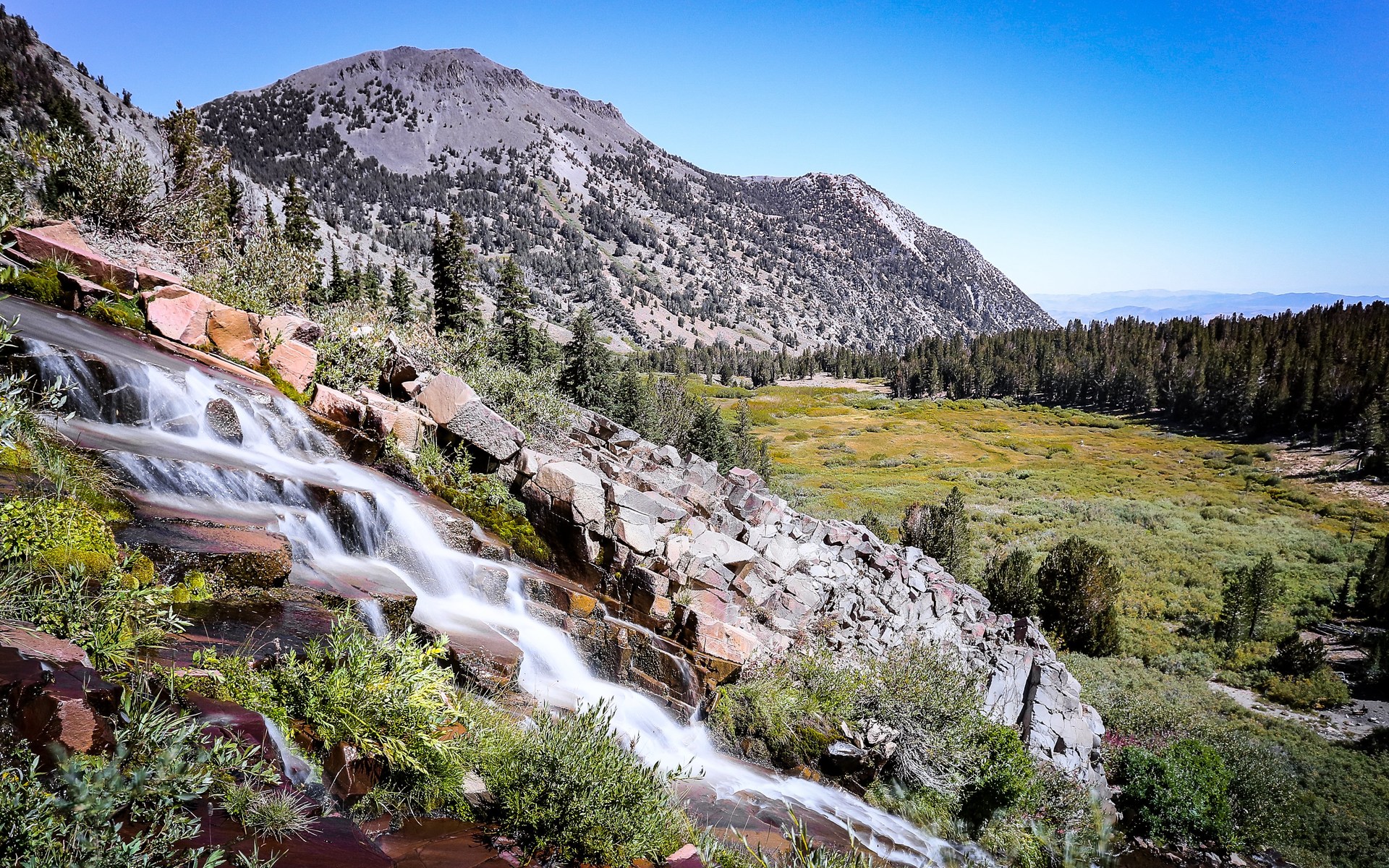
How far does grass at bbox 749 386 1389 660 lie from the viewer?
4184 cm

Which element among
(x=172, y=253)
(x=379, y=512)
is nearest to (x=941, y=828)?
(x=379, y=512)

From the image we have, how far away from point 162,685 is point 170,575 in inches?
103

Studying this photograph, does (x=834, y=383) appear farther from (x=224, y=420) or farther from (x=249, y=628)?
(x=249, y=628)

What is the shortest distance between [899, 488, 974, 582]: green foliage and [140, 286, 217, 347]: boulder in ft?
118

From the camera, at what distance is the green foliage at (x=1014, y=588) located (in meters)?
33.0

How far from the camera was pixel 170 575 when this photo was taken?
22.3 feet

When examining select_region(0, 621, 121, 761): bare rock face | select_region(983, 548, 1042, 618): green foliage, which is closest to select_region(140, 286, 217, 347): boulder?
select_region(0, 621, 121, 761): bare rock face

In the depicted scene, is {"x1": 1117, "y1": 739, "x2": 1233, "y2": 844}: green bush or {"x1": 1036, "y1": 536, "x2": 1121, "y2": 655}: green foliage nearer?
{"x1": 1117, "y1": 739, "x2": 1233, "y2": 844}: green bush

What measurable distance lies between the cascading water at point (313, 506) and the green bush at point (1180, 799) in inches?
378

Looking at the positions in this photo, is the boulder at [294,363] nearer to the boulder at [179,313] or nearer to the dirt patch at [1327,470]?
the boulder at [179,313]

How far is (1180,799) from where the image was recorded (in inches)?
667

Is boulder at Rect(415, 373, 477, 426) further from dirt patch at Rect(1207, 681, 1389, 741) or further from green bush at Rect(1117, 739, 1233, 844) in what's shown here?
dirt patch at Rect(1207, 681, 1389, 741)

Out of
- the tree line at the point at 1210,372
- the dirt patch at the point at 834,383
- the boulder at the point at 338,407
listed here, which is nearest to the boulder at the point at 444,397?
the boulder at the point at 338,407

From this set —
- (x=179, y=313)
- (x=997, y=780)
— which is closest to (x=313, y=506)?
(x=179, y=313)
